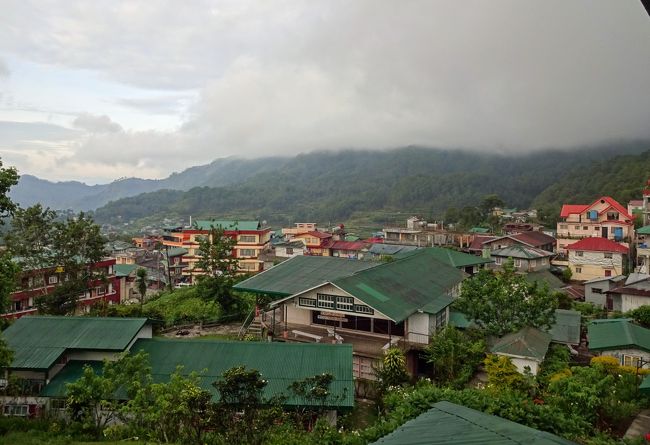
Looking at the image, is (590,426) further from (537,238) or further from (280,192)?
(280,192)

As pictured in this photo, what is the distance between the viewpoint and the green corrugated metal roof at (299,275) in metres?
21.2

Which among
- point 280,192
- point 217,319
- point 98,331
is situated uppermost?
point 280,192

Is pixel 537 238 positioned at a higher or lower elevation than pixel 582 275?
higher

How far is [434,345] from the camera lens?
17188mm

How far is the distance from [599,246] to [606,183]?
64993 millimetres

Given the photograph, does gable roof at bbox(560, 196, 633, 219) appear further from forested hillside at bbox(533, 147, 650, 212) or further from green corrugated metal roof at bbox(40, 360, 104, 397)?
green corrugated metal roof at bbox(40, 360, 104, 397)

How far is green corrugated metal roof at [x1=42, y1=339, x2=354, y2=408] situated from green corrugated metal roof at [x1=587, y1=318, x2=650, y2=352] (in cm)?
1094

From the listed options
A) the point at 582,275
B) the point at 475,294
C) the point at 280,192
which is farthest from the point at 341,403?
the point at 280,192

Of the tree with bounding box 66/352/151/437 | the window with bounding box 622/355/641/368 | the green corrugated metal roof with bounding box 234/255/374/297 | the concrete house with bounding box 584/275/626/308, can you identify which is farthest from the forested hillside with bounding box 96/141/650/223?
the tree with bounding box 66/352/151/437

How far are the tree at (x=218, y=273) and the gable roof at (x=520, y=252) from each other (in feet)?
88.3

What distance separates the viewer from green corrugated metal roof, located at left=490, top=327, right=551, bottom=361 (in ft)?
52.2

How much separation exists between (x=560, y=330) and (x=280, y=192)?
174810mm

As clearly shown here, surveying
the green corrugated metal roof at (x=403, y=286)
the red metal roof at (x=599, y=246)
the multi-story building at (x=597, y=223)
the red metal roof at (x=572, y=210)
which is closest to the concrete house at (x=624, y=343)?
the green corrugated metal roof at (x=403, y=286)

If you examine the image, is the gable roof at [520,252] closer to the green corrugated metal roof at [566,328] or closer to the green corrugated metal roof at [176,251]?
the green corrugated metal roof at [566,328]
